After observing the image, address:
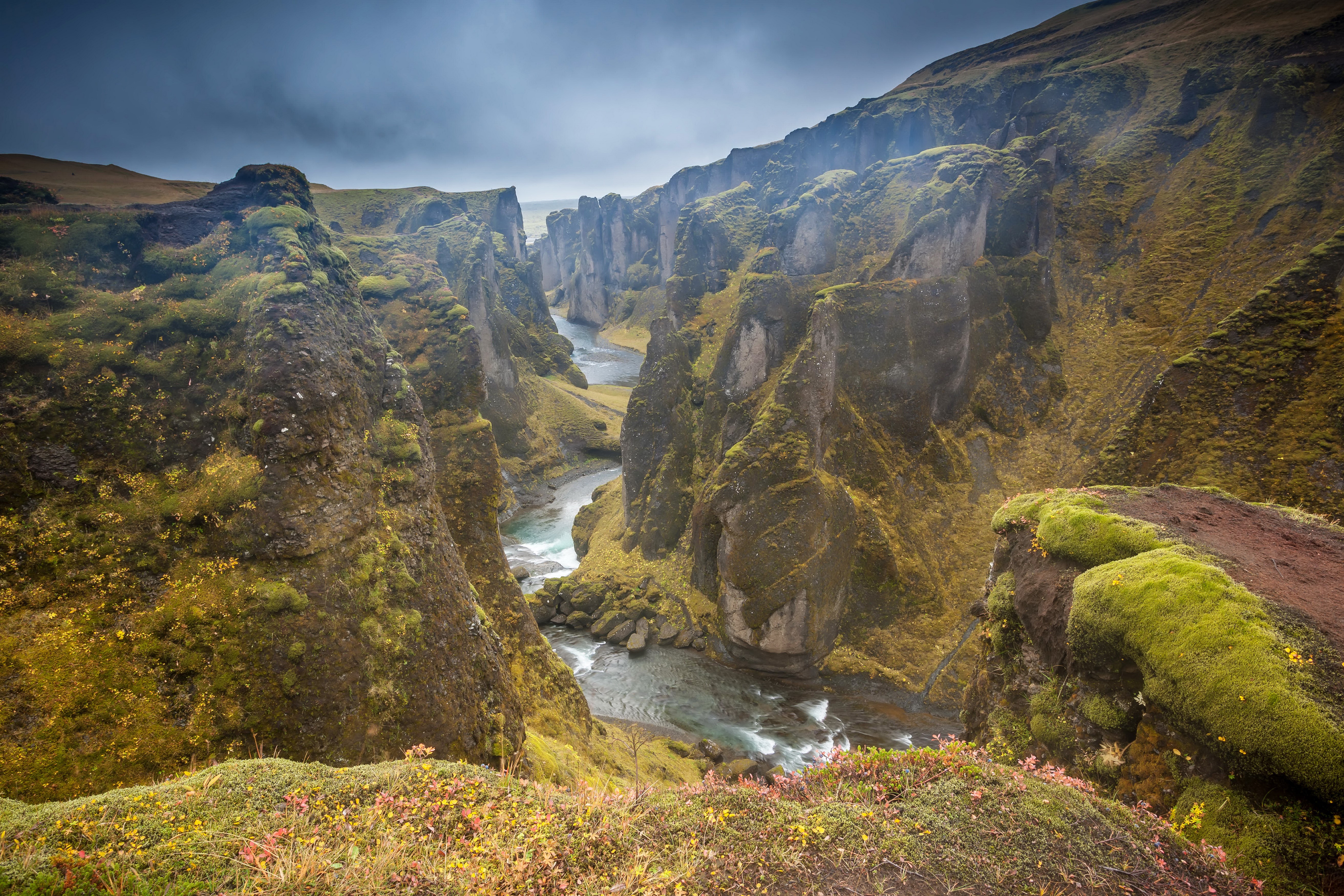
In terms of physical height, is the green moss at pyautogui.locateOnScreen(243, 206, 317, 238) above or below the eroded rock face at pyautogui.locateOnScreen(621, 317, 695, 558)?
above

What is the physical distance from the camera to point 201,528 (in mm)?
10688

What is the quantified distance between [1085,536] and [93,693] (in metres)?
19.7

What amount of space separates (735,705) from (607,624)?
9.42m

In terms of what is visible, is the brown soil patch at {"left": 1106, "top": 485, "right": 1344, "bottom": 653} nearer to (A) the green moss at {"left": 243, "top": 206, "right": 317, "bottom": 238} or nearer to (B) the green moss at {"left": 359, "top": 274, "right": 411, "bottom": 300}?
(A) the green moss at {"left": 243, "top": 206, "right": 317, "bottom": 238}

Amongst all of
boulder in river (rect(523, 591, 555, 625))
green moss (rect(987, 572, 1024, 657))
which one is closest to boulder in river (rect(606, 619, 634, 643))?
boulder in river (rect(523, 591, 555, 625))

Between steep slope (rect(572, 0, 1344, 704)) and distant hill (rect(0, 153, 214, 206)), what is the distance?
81.7ft

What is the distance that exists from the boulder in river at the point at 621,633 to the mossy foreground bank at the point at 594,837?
24.7 m

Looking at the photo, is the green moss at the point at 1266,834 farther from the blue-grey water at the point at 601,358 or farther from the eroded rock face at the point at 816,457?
the blue-grey water at the point at 601,358

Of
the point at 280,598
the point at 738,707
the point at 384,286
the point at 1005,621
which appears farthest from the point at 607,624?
the point at 280,598

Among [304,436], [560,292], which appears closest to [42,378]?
[304,436]

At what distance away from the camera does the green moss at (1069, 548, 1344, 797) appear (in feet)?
25.2

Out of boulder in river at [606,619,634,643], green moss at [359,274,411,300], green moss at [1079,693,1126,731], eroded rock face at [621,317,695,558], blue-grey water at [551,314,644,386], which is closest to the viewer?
green moss at [1079,693,1126,731]

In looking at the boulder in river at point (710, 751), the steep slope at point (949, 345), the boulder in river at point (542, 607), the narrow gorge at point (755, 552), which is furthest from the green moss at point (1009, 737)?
the boulder in river at point (542, 607)

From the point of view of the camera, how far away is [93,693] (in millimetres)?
8695
